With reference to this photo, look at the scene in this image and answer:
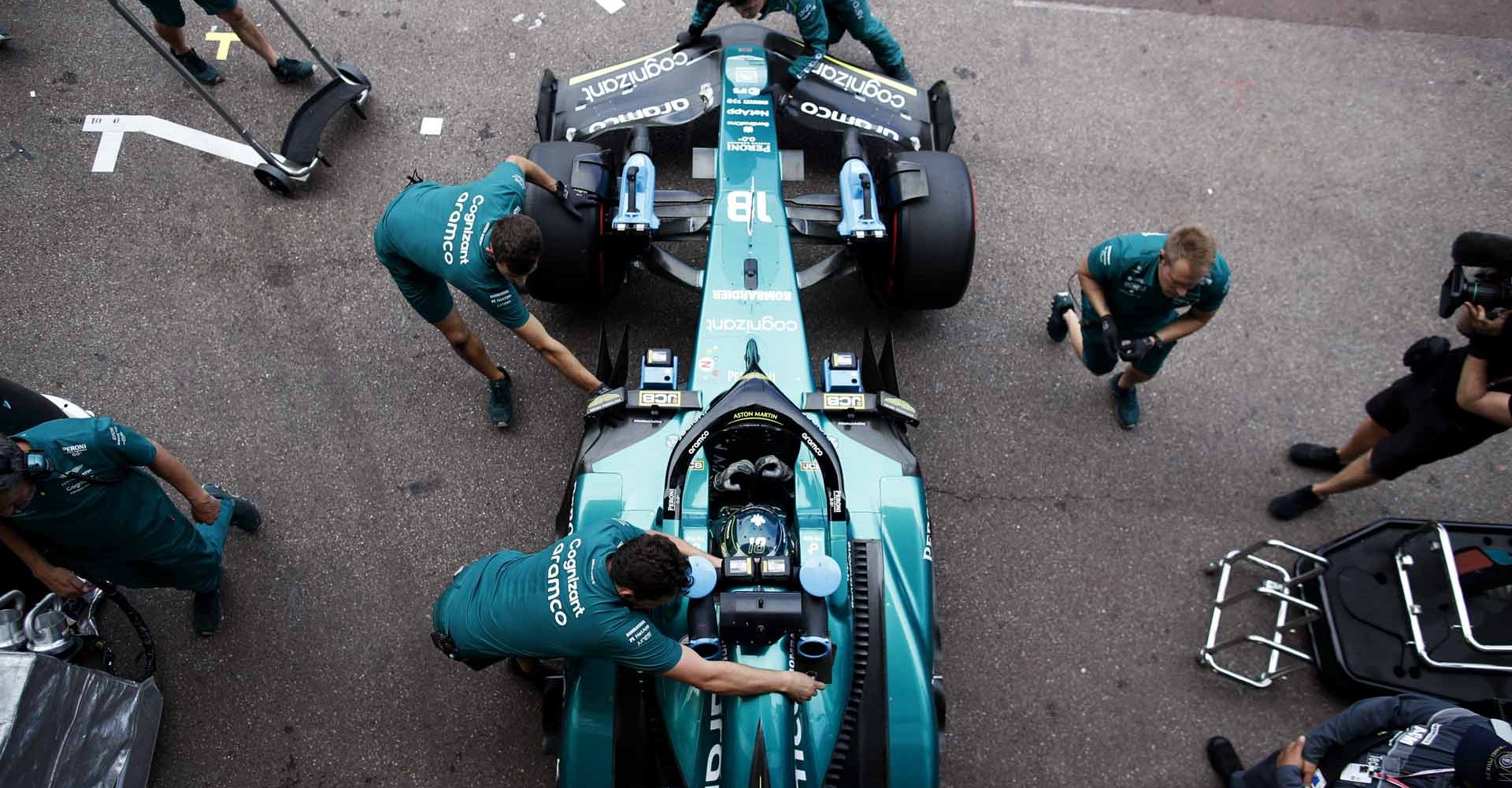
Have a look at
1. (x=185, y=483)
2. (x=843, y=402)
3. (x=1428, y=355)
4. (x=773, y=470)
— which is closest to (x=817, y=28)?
(x=843, y=402)

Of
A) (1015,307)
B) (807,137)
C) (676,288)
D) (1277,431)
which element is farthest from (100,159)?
(1277,431)

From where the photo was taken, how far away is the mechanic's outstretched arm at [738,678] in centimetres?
269

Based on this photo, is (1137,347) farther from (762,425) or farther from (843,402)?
(762,425)

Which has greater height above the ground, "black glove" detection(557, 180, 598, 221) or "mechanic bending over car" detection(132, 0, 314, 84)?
"mechanic bending over car" detection(132, 0, 314, 84)

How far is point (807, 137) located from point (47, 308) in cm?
457

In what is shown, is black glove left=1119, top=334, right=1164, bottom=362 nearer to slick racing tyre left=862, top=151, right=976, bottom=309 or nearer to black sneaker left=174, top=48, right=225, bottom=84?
slick racing tyre left=862, top=151, right=976, bottom=309

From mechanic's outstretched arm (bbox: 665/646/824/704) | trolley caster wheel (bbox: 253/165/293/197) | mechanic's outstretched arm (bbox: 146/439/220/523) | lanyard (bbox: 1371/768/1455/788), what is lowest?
lanyard (bbox: 1371/768/1455/788)

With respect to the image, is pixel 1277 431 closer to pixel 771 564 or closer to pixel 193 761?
pixel 771 564

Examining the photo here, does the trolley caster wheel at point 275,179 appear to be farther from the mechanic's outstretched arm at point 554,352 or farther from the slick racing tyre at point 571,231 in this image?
the mechanic's outstretched arm at point 554,352

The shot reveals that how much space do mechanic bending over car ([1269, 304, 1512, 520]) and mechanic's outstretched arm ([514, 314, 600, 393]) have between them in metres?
3.55

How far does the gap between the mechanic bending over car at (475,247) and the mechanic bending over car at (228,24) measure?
2.27 m

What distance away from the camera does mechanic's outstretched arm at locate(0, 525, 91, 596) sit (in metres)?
3.24

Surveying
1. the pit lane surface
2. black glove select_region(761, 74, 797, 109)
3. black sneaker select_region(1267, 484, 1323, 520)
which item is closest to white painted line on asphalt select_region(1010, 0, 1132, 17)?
the pit lane surface

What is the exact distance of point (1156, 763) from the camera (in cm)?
382
